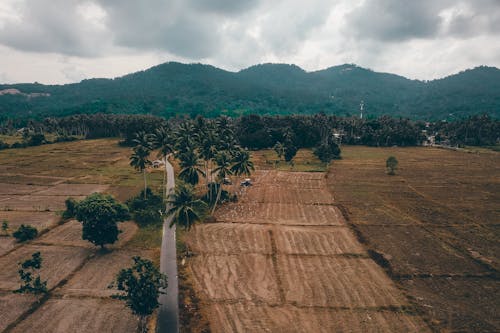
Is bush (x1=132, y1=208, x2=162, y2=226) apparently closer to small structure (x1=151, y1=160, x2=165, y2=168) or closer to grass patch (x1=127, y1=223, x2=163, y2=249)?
grass patch (x1=127, y1=223, x2=163, y2=249)

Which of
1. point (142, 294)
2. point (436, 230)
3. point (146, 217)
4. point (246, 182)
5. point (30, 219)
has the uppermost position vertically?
point (246, 182)

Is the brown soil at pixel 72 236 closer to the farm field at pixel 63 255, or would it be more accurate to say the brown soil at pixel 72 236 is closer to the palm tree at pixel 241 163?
the farm field at pixel 63 255

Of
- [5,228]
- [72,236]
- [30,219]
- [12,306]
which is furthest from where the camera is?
[30,219]

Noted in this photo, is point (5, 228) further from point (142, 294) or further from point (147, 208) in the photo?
point (142, 294)

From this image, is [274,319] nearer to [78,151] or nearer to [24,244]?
[24,244]

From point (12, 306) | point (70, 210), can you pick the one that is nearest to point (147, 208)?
point (70, 210)
